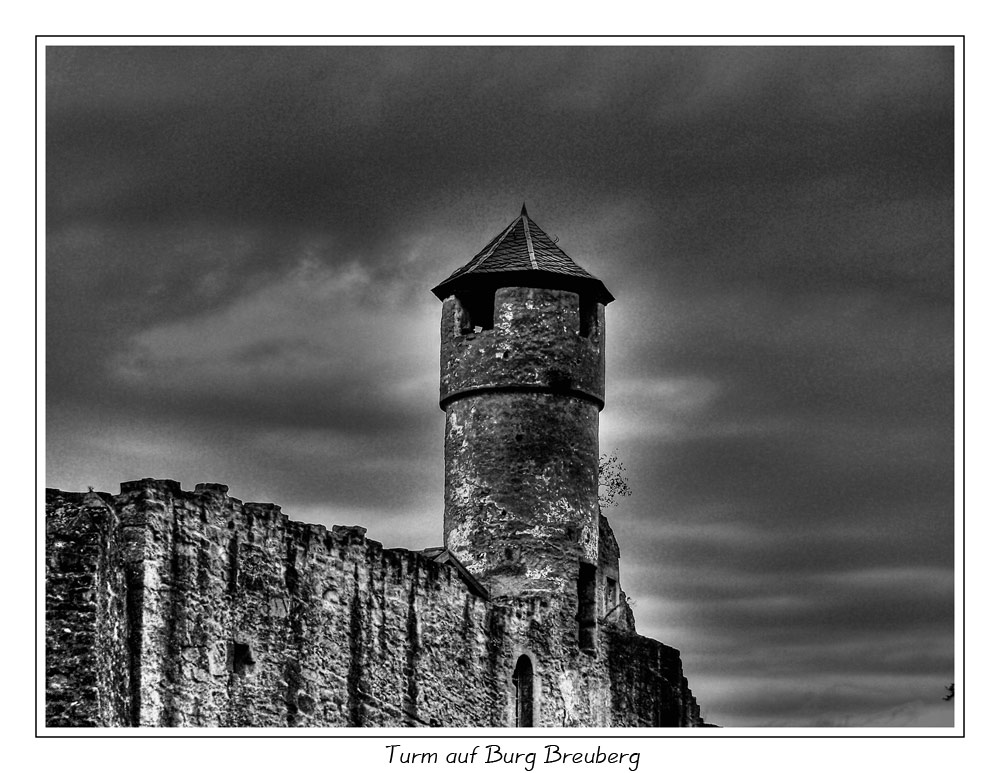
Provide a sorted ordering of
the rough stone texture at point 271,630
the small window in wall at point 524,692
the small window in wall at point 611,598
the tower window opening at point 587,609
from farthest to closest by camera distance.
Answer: the small window in wall at point 611,598
the tower window opening at point 587,609
the small window in wall at point 524,692
the rough stone texture at point 271,630

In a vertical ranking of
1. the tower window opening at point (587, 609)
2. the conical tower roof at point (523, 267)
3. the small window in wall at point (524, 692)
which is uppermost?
the conical tower roof at point (523, 267)

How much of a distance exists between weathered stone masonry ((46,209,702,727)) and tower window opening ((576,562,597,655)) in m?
0.03

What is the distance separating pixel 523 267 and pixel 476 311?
1.23 m

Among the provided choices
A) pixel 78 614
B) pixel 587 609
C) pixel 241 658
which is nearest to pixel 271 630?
pixel 241 658

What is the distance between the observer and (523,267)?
3769cm

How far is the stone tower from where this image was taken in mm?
36938

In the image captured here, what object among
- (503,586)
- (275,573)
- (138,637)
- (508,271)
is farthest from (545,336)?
(138,637)

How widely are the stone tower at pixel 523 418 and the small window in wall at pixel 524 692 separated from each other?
3.85ft

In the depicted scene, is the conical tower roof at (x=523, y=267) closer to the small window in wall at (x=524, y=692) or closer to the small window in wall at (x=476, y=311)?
the small window in wall at (x=476, y=311)

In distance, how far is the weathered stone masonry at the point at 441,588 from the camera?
27.8 metres

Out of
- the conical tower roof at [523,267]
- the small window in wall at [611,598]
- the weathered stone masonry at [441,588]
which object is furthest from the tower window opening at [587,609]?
the conical tower roof at [523,267]

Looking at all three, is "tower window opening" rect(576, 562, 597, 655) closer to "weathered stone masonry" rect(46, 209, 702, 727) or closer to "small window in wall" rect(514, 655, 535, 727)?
"weathered stone masonry" rect(46, 209, 702, 727)
